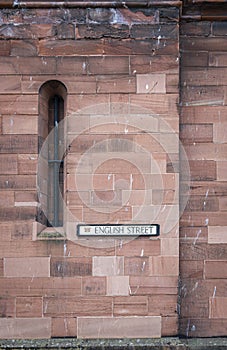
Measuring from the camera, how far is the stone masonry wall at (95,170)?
27.1 feet

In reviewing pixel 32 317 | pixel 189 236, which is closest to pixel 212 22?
pixel 189 236

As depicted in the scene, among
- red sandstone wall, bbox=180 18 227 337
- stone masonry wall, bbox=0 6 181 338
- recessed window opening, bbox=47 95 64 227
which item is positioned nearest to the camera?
stone masonry wall, bbox=0 6 181 338

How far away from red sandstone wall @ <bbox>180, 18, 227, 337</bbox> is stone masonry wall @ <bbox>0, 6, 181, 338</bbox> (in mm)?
195

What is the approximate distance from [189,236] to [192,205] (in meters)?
0.34

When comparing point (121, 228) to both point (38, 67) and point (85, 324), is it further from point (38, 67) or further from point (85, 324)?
point (38, 67)

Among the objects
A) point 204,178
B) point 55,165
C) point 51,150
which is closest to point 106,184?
point 55,165

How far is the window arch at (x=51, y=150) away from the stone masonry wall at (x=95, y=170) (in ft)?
0.48

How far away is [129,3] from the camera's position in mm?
8430

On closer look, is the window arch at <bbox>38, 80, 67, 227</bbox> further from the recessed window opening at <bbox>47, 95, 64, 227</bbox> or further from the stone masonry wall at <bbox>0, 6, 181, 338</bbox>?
the stone masonry wall at <bbox>0, 6, 181, 338</bbox>

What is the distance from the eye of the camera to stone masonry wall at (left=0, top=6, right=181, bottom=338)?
27.1 feet

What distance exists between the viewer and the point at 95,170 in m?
8.39

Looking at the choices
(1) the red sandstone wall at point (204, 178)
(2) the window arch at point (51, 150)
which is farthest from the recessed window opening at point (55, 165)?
(1) the red sandstone wall at point (204, 178)

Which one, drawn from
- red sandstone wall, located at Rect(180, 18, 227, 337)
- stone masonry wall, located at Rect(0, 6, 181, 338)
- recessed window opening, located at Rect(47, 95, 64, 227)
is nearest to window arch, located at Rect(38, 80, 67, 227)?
recessed window opening, located at Rect(47, 95, 64, 227)

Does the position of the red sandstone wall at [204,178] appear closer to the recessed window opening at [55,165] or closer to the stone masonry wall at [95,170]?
the stone masonry wall at [95,170]
